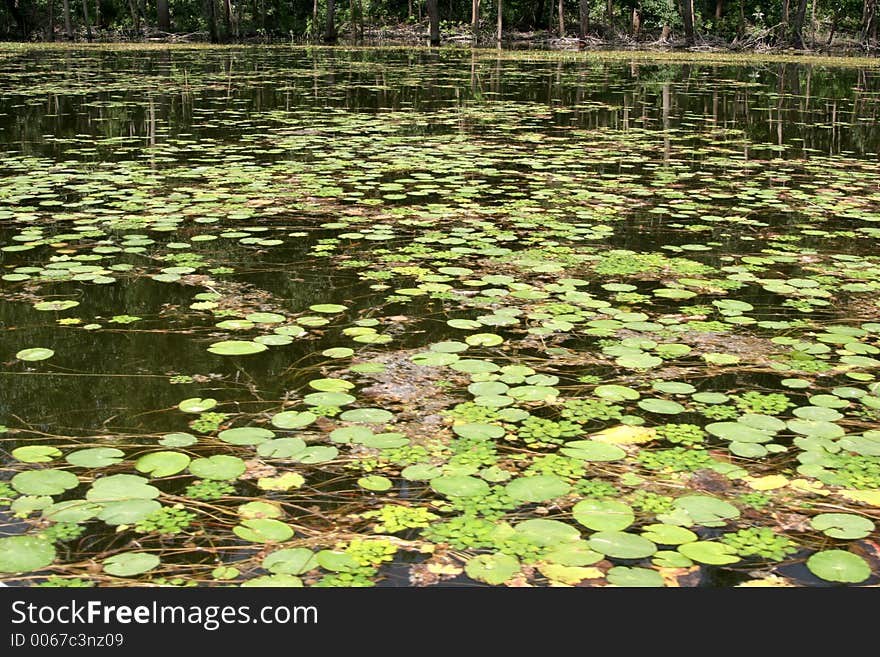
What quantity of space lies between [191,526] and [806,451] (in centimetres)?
171

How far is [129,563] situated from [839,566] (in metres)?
1.61

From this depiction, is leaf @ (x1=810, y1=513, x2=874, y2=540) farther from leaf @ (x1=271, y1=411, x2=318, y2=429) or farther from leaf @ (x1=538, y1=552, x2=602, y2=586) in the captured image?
leaf @ (x1=271, y1=411, x2=318, y2=429)

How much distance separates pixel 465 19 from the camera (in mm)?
42094

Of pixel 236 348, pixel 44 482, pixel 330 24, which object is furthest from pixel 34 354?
pixel 330 24

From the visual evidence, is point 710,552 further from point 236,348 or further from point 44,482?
point 236,348

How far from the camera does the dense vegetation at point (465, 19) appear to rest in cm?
3206

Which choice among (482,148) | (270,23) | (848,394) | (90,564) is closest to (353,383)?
(90,564)

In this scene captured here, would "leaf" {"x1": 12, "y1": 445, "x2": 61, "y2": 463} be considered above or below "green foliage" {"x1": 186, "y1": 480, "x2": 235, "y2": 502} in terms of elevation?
above

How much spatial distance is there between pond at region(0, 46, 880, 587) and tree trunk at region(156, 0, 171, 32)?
27581 mm

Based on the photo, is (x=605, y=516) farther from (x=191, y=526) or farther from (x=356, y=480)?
(x=191, y=526)

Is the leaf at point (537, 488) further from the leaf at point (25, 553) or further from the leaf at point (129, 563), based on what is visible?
the leaf at point (25, 553)

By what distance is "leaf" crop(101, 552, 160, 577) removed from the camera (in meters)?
2.00

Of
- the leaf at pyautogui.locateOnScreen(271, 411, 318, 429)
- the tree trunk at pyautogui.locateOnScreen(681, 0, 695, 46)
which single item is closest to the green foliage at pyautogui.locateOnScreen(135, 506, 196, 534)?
the leaf at pyautogui.locateOnScreen(271, 411, 318, 429)

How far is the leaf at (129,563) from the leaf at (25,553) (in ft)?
0.44
